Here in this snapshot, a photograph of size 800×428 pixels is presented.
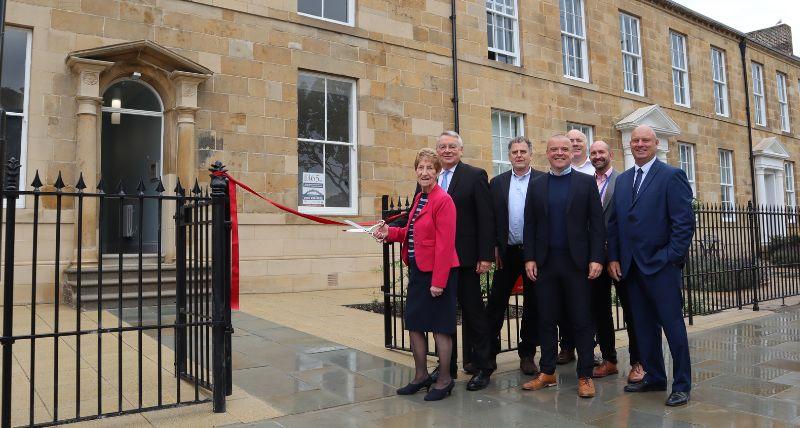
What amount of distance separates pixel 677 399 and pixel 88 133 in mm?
8799

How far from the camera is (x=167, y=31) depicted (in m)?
9.77

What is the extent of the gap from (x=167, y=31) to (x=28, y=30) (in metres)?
2.05

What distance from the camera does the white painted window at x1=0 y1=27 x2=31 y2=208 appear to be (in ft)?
28.5

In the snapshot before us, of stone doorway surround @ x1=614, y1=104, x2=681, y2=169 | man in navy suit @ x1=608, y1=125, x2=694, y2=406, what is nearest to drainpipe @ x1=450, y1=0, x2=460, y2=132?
stone doorway surround @ x1=614, y1=104, x2=681, y2=169

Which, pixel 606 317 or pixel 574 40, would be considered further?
pixel 574 40

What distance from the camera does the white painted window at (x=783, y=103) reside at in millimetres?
23781

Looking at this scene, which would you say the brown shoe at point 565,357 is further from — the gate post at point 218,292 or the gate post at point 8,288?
the gate post at point 8,288

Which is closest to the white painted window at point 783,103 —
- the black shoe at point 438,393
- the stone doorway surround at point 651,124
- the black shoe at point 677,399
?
the stone doorway surround at point 651,124

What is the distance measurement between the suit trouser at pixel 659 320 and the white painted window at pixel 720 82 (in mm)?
19144

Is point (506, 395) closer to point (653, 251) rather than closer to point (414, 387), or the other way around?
point (414, 387)

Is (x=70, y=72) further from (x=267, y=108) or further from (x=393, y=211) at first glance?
(x=393, y=211)

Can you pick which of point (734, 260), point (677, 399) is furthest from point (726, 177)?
point (677, 399)

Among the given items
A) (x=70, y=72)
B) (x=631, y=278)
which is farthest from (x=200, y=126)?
(x=631, y=278)

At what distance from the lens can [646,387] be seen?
178 inches
